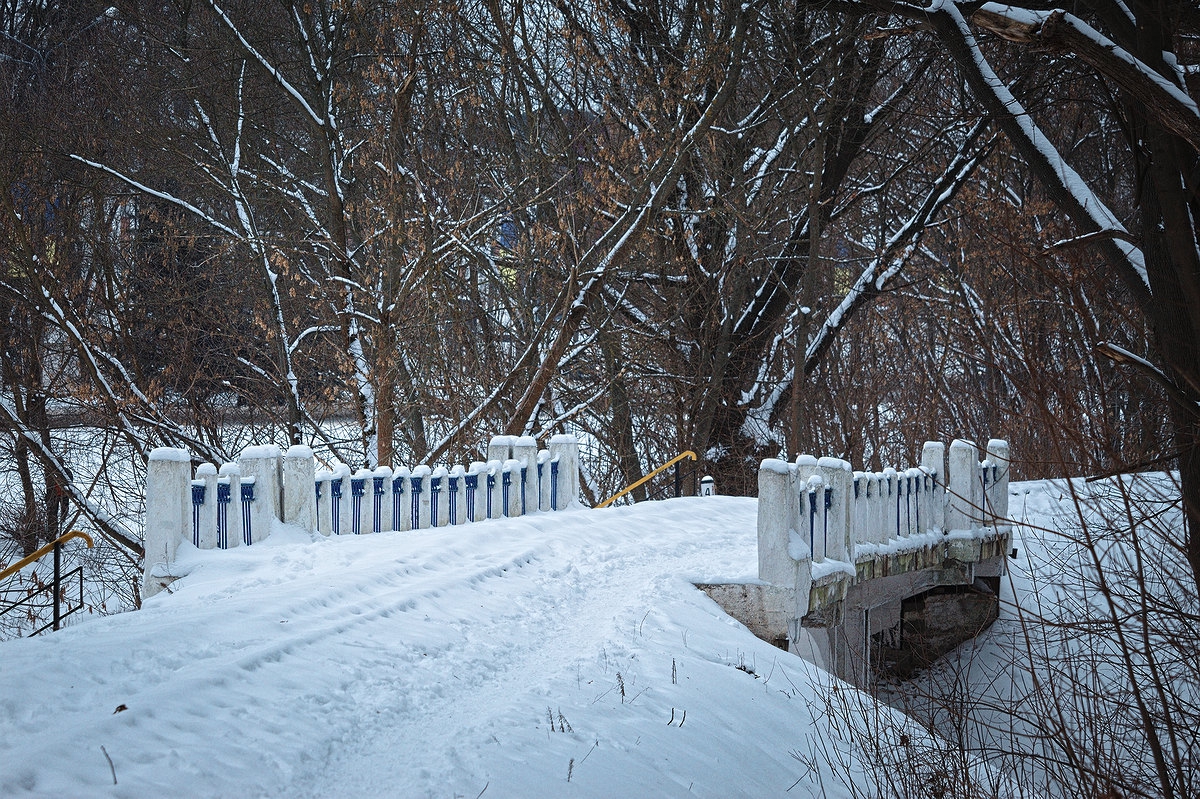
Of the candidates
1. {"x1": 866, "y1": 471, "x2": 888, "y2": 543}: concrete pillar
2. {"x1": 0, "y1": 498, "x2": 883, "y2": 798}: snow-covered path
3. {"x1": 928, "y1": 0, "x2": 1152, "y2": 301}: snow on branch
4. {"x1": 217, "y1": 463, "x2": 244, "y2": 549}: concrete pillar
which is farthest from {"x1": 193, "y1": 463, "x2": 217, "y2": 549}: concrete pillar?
{"x1": 928, "y1": 0, "x2": 1152, "y2": 301}: snow on branch

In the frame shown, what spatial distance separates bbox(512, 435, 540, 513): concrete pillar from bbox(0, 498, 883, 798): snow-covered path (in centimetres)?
290

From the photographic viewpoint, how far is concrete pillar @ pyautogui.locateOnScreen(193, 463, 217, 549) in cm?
898

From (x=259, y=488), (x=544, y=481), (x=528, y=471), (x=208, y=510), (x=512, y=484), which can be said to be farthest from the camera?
(x=544, y=481)

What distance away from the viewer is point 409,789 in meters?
4.48

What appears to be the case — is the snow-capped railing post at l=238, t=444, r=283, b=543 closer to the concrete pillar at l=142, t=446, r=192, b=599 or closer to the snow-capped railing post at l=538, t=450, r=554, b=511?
the concrete pillar at l=142, t=446, r=192, b=599

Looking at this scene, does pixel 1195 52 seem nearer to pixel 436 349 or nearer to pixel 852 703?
pixel 852 703

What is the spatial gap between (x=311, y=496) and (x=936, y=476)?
8.11 m

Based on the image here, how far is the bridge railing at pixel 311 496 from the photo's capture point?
872cm

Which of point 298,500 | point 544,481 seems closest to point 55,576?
point 298,500

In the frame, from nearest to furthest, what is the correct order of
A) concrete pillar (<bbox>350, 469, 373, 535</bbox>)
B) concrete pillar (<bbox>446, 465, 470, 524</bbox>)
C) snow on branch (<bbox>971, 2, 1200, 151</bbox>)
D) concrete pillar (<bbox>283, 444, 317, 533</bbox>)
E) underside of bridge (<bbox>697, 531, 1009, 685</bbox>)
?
snow on branch (<bbox>971, 2, 1200, 151</bbox>), underside of bridge (<bbox>697, 531, 1009, 685</bbox>), concrete pillar (<bbox>283, 444, 317, 533</bbox>), concrete pillar (<bbox>350, 469, 373, 535</bbox>), concrete pillar (<bbox>446, 465, 470, 524</bbox>)

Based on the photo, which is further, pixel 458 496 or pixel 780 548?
pixel 458 496

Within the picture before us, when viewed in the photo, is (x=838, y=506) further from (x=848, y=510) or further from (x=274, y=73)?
(x=274, y=73)

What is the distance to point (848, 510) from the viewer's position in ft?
34.8

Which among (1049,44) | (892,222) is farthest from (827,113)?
(1049,44)
